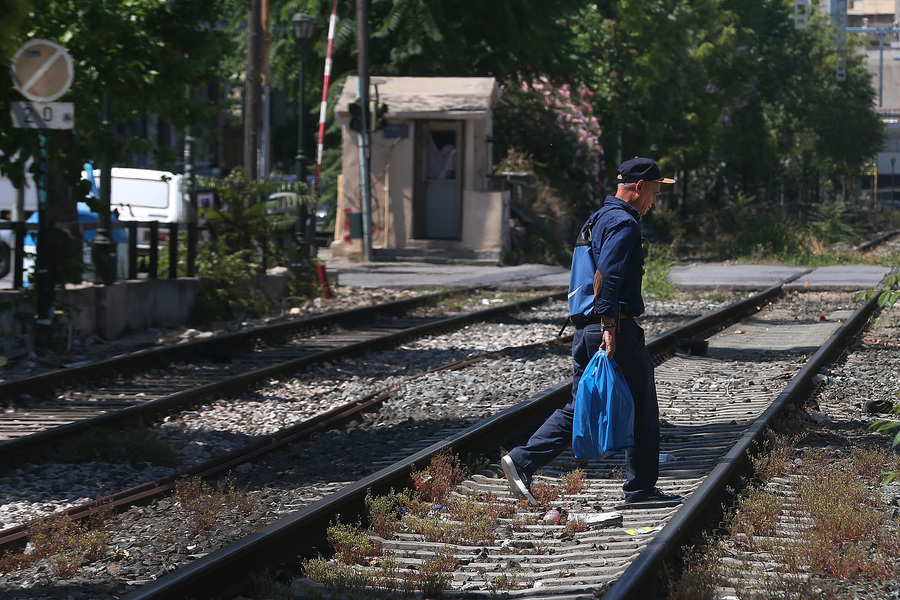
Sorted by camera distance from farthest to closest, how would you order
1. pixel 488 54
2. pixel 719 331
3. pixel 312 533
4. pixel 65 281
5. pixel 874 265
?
pixel 488 54
pixel 874 265
pixel 719 331
pixel 65 281
pixel 312 533

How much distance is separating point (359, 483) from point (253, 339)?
668 cm

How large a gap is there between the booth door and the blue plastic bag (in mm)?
19935

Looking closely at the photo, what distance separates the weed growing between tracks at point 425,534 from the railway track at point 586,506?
4 centimetres

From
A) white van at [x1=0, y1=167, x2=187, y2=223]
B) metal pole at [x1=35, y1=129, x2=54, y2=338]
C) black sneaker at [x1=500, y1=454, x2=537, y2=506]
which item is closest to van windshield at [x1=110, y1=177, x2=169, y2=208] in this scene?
white van at [x1=0, y1=167, x2=187, y2=223]

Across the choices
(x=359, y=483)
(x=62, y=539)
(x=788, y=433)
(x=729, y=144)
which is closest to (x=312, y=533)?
(x=359, y=483)

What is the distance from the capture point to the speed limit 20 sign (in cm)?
1023

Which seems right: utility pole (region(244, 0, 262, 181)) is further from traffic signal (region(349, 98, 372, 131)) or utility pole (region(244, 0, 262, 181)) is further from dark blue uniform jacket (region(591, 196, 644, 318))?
dark blue uniform jacket (region(591, 196, 644, 318))

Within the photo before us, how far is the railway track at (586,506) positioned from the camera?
181 inches

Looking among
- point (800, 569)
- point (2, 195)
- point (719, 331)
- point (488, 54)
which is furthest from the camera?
point (488, 54)

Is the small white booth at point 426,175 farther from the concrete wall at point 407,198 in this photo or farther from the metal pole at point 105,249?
the metal pole at point 105,249

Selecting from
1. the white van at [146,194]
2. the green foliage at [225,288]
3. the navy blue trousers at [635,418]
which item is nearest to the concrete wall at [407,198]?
the white van at [146,194]

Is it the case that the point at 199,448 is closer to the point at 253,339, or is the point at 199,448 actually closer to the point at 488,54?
the point at 253,339

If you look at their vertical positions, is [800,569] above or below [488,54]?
below

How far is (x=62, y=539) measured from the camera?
5207 millimetres
